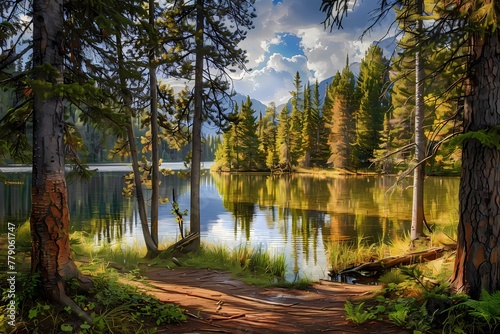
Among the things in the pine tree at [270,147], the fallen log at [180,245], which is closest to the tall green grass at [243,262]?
the fallen log at [180,245]

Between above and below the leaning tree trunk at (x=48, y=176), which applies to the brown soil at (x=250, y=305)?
below

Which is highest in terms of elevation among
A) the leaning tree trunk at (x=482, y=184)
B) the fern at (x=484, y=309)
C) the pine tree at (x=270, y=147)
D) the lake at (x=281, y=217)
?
the pine tree at (x=270, y=147)

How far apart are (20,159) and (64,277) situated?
8.92 ft

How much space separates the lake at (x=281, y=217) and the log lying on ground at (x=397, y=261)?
2.95 feet

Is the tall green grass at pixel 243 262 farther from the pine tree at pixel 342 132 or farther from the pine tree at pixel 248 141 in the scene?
the pine tree at pixel 248 141

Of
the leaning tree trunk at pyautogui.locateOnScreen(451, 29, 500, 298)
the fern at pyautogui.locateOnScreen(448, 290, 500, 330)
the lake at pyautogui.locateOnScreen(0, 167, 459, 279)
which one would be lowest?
the lake at pyautogui.locateOnScreen(0, 167, 459, 279)

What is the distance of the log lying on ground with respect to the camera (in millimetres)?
8734

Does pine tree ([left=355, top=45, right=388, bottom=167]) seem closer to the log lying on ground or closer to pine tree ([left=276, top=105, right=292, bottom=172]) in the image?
pine tree ([left=276, top=105, right=292, bottom=172])

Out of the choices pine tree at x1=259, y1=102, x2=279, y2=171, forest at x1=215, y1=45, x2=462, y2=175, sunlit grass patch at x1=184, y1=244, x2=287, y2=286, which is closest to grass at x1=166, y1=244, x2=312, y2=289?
sunlit grass patch at x1=184, y1=244, x2=287, y2=286

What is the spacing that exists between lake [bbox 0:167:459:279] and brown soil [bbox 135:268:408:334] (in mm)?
2629

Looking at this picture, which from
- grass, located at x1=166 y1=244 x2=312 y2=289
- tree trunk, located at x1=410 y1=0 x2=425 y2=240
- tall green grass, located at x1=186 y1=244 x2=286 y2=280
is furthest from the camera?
tree trunk, located at x1=410 y1=0 x2=425 y2=240

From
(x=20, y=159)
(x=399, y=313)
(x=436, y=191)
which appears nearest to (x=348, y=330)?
(x=399, y=313)

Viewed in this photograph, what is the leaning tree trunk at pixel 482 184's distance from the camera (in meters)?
4.34

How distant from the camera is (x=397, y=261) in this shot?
939 centimetres
